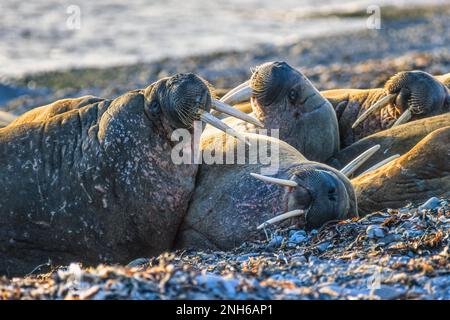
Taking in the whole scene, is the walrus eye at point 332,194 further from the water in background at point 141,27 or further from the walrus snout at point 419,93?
the water in background at point 141,27

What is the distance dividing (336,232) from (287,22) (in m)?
20.8

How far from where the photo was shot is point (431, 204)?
8.26 meters

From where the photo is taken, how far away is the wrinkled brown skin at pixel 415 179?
8.86 meters

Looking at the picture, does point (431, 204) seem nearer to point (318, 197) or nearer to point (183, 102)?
point (318, 197)

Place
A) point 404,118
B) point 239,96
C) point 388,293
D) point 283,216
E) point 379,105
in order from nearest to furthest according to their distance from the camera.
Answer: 1. point 388,293
2. point 283,216
3. point 239,96
4. point 404,118
5. point 379,105

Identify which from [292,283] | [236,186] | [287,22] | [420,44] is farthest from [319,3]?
[292,283]

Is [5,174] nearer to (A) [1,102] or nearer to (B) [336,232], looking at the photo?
(B) [336,232]

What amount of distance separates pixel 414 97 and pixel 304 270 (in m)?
4.19

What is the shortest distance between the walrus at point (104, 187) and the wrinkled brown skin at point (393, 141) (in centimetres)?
206

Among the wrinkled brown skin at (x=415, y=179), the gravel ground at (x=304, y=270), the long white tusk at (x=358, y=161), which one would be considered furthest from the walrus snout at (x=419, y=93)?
the gravel ground at (x=304, y=270)

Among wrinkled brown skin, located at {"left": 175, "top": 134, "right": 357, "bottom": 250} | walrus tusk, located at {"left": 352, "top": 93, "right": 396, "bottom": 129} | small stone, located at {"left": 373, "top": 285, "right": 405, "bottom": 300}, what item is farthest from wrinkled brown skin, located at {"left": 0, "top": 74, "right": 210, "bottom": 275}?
walrus tusk, located at {"left": 352, "top": 93, "right": 396, "bottom": 129}

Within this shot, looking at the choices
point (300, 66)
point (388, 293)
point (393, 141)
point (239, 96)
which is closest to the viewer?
point (388, 293)

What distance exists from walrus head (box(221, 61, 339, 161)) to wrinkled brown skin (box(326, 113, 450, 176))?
0.68 feet

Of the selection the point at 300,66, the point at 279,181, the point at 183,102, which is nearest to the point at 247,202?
the point at 279,181
